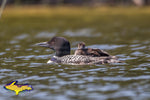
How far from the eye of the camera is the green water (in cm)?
622

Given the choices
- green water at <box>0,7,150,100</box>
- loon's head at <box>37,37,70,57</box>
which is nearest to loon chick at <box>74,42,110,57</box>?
loon's head at <box>37,37,70,57</box>

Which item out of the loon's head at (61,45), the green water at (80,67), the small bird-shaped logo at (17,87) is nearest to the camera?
the green water at (80,67)

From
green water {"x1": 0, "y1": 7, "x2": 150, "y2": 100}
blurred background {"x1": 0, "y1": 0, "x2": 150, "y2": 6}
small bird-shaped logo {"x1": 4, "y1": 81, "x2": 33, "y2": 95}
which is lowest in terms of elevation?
small bird-shaped logo {"x1": 4, "y1": 81, "x2": 33, "y2": 95}

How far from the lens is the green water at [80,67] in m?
6.22

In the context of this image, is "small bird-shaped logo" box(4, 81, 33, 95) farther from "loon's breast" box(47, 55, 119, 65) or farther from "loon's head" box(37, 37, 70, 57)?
"loon's head" box(37, 37, 70, 57)

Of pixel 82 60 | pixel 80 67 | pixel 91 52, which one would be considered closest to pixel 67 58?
Answer: pixel 82 60

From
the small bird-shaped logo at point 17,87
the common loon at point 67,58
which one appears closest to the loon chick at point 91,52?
the common loon at point 67,58

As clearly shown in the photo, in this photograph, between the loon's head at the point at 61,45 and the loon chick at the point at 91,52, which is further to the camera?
the loon's head at the point at 61,45

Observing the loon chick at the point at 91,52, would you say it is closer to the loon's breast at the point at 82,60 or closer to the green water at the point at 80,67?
the loon's breast at the point at 82,60

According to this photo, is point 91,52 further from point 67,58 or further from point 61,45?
point 61,45

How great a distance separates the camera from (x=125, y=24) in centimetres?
1730

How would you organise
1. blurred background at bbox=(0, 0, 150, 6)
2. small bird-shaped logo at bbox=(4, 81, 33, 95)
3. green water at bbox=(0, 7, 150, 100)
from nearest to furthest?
1. green water at bbox=(0, 7, 150, 100)
2. small bird-shaped logo at bbox=(4, 81, 33, 95)
3. blurred background at bbox=(0, 0, 150, 6)

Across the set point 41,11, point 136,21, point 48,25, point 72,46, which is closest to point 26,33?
point 48,25

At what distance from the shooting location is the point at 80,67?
8250 millimetres
